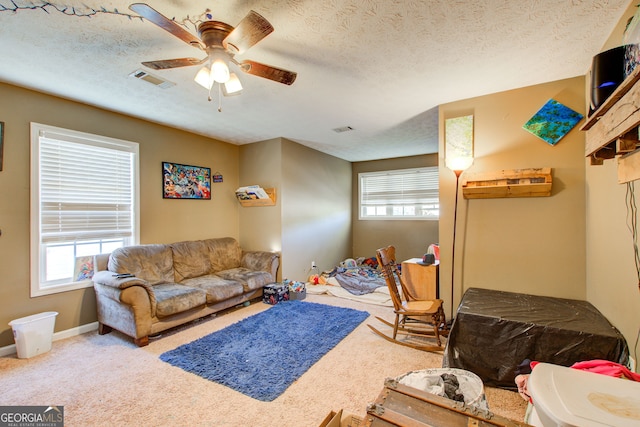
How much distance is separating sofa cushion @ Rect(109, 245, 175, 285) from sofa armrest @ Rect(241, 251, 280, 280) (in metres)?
1.12

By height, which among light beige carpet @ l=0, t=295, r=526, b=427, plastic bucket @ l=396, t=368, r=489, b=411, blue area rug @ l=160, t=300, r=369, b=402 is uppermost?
plastic bucket @ l=396, t=368, r=489, b=411

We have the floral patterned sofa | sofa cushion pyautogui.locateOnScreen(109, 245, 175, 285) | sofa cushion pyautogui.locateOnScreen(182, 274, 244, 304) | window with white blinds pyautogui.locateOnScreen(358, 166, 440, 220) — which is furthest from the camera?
window with white blinds pyautogui.locateOnScreen(358, 166, 440, 220)

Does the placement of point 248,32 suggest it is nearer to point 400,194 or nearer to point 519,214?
point 519,214

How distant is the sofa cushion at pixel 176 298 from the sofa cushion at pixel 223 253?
88 cm

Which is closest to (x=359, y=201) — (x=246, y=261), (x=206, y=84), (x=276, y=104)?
(x=246, y=261)

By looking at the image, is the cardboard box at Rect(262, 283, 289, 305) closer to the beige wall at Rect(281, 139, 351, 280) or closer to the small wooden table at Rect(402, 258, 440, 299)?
the beige wall at Rect(281, 139, 351, 280)

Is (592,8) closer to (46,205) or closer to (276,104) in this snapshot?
(276,104)

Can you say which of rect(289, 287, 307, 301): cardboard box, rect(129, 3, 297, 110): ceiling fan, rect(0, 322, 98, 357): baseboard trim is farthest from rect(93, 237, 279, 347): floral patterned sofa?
rect(129, 3, 297, 110): ceiling fan

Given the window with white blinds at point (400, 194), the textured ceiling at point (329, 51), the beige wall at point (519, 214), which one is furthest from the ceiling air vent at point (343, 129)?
the window with white blinds at point (400, 194)

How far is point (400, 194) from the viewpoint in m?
5.94

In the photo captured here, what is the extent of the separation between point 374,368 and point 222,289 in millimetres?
1981

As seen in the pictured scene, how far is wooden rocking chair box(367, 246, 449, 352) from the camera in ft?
8.68

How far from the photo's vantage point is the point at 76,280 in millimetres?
3053

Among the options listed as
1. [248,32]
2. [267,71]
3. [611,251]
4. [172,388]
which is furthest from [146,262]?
[611,251]
